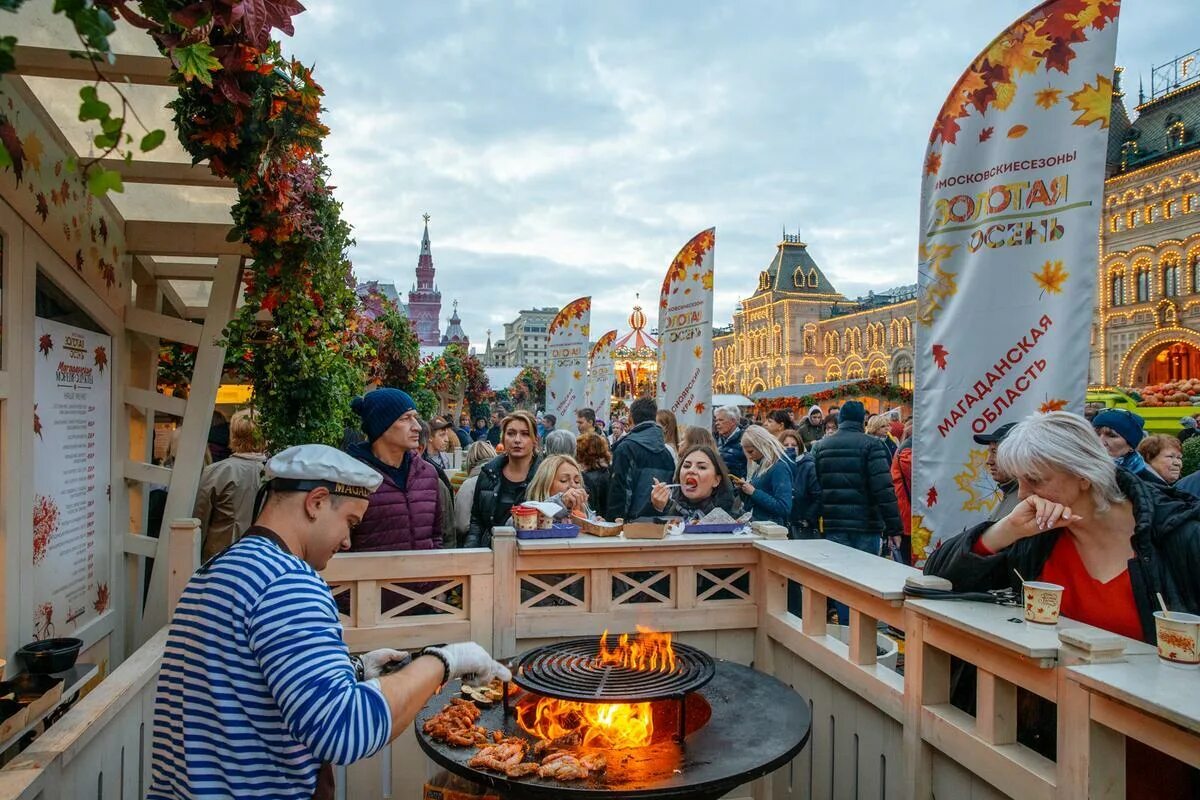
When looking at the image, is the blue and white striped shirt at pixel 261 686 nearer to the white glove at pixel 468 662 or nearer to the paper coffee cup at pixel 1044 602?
the white glove at pixel 468 662

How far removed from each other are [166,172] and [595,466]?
383 centimetres

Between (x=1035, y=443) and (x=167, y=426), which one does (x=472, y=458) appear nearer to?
(x=167, y=426)

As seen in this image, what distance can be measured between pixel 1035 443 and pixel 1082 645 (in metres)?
0.64

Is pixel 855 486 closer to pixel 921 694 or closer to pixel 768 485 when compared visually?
pixel 768 485

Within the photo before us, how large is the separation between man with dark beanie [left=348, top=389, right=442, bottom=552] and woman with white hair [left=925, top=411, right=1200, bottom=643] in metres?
2.78

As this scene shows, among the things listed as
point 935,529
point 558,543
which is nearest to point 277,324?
point 558,543

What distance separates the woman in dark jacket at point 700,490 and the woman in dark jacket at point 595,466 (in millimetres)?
1363

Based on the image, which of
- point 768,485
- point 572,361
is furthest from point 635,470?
point 572,361

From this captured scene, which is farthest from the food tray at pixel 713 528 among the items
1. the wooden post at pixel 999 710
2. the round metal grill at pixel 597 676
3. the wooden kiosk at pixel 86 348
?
the wooden kiosk at pixel 86 348

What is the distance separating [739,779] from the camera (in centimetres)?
230

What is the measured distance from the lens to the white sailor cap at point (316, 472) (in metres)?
1.84

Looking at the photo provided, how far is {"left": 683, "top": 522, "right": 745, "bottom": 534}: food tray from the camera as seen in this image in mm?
3891

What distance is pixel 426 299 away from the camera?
78.4 metres

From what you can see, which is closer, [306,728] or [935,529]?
[306,728]
